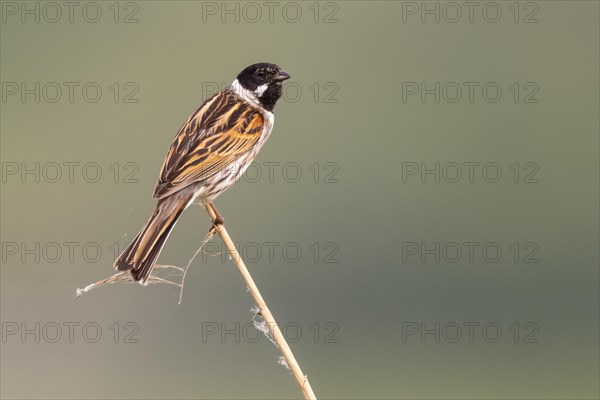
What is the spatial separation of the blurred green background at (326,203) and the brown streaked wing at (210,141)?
23653 mm

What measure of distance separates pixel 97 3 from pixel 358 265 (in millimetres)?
19461

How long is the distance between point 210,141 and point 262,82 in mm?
800

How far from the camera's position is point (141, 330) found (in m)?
42.3

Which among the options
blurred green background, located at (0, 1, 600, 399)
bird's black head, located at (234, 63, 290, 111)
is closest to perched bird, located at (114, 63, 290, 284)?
bird's black head, located at (234, 63, 290, 111)

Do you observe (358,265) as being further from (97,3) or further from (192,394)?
(97,3)

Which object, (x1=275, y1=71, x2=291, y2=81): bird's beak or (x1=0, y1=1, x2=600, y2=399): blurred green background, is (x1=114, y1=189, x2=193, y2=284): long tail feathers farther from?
(x1=0, y1=1, x2=600, y2=399): blurred green background

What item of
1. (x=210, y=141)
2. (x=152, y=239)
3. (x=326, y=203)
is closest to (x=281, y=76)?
(x=210, y=141)

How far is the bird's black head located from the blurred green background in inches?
925

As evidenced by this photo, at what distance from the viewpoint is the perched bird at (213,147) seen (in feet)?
29.5

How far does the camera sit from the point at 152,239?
336 inches

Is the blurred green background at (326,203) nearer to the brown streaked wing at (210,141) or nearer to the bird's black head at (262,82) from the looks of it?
the bird's black head at (262,82)

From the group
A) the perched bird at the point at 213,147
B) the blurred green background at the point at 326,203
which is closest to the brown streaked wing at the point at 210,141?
the perched bird at the point at 213,147

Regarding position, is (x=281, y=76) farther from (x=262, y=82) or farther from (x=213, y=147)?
(x=213, y=147)

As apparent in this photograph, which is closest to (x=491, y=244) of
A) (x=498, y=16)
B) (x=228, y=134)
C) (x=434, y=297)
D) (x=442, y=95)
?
(x=434, y=297)
